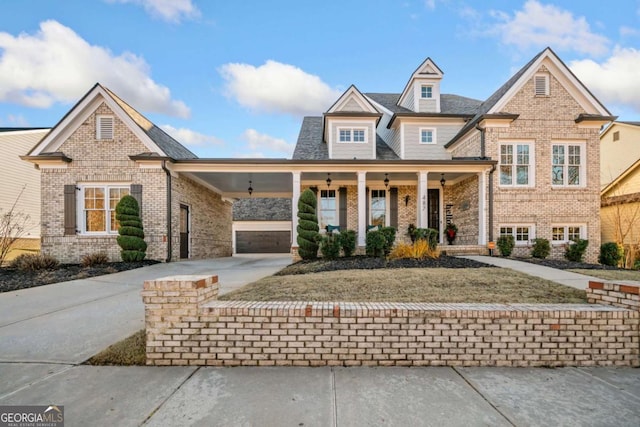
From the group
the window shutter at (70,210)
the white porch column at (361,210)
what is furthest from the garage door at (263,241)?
the window shutter at (70,210)

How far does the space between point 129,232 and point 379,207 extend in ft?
32.5

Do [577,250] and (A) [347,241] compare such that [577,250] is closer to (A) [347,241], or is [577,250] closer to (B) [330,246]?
(A) [347,241]

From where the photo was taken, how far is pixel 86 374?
3.00 metres

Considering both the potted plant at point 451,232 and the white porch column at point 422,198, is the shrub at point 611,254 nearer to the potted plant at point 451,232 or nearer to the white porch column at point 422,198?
the potted plant at point 451,232

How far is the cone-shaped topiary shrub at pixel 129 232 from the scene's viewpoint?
994cm

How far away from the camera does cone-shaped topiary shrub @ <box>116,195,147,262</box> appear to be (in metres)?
9.94

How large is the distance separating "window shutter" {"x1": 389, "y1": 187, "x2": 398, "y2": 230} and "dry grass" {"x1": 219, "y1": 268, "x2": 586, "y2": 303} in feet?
23.3

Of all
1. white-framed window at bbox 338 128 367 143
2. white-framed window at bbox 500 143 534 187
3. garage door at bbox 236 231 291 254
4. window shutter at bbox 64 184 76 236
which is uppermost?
white-framed window at bbox 338 128 367 143

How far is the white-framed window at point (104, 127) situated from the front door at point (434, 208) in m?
13.2

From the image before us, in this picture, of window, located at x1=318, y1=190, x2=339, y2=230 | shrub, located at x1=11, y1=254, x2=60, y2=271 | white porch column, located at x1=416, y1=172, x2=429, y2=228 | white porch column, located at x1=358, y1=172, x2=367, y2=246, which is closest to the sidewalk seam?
white porch column, located at x1=358, y1=172, x2=367, y2=246

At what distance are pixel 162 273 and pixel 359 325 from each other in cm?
730

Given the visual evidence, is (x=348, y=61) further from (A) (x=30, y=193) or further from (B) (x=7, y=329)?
(A) (x=30, y=193)

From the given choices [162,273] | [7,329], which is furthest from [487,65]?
[7,329]

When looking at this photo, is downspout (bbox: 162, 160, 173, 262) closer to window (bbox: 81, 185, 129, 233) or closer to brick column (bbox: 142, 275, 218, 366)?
window (bbox: 81, 185, 129, 233)
